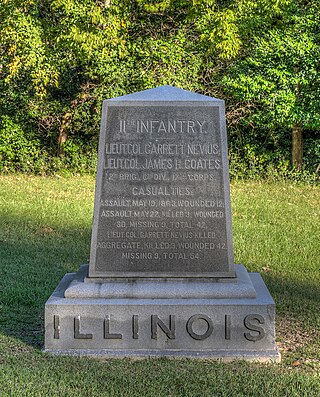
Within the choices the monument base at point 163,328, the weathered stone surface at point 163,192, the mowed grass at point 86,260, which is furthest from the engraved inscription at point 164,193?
the mowed grass at point 86,260

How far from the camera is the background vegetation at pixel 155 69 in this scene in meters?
17.4

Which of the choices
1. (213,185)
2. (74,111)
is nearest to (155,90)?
(213,185)

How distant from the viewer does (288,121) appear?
57.6ft

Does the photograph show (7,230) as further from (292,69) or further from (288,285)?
(292,69)

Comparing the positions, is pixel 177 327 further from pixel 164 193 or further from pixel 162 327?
pixel 164 193

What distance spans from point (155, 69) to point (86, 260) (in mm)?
10011

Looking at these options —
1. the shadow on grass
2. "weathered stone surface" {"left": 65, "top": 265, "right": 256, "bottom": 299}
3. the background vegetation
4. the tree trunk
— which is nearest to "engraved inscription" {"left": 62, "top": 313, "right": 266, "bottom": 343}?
"weathered stone surface" {"left": 65, "top": 265, "right": 256, "bottom": 299}

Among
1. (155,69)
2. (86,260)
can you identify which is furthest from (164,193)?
(155,69)

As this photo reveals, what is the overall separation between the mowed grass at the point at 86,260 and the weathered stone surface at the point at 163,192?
82 centimetres

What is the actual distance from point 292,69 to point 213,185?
11867mm

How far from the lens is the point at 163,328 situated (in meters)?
5.92

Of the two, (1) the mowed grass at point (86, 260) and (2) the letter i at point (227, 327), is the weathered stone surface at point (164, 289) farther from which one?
(1) the mowed grass at point (86, 260)

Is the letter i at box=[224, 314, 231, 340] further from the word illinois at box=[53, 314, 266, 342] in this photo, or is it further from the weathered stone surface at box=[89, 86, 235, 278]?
the weathered stone surface at box=[89, 86, 235, 278]

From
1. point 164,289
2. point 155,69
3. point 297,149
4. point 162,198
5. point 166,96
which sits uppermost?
point 155,69
